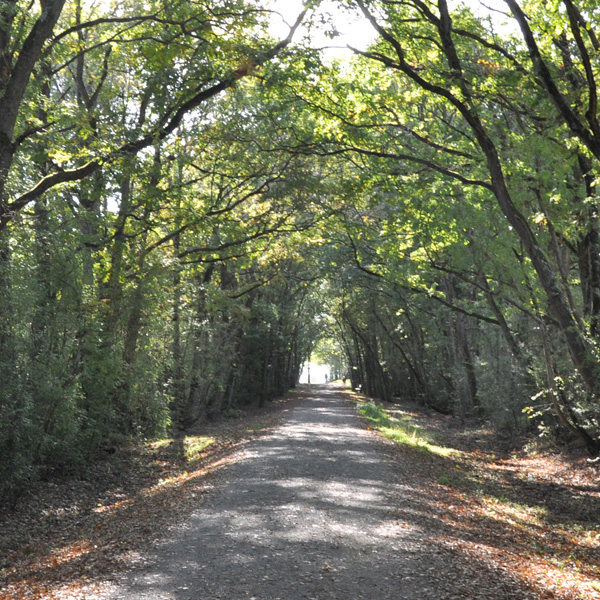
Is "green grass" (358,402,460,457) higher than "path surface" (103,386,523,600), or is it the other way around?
"path surface" (103,386,523,600)

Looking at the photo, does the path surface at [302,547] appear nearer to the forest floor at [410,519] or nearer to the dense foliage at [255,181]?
the forest floor at [410,519]

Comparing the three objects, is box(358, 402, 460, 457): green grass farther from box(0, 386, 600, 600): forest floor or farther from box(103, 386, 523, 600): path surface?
box(103, 386, 523, 600): path surface

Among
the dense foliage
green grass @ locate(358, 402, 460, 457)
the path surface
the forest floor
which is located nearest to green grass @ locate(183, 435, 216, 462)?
the forest floor

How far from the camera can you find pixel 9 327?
9.06 meters

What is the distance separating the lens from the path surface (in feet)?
16.7

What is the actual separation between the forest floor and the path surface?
0.22 ft

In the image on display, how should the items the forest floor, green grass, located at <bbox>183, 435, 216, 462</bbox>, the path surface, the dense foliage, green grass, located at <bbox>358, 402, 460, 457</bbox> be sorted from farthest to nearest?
green grass, located at <bbox>358, 402, 460, 457</bbox>
green grass, located at <bbox>183, 435, 216, 462</bbox>
the dense foliage
the forest floor
the path surface

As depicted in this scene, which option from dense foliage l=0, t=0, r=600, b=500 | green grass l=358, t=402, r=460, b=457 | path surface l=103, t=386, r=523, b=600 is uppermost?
dense foliage l=0, t=0, r=600, b=500

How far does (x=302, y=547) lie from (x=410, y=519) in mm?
2075

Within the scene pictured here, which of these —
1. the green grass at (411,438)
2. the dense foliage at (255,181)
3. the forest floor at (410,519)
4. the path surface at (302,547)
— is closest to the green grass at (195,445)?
the forest floor at (410,519)

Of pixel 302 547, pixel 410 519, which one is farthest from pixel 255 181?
pixel 302 547

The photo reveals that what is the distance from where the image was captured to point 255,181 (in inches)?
717

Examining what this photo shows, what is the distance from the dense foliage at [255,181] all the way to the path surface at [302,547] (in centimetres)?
376

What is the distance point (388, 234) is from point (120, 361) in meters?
8.02
